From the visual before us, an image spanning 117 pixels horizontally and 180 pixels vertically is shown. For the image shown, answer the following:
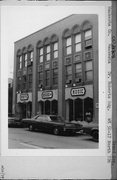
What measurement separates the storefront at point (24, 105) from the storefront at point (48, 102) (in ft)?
0.55

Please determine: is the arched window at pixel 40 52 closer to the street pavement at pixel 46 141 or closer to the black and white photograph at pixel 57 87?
the black and white photograph at pixel 57 87

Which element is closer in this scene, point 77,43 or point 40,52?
point 77,43

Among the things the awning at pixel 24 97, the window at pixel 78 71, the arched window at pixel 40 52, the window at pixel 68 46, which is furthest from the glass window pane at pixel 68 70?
the awning at pixel 24 97

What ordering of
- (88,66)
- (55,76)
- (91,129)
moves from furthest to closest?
(55,76) → (88,66) → (91,129)

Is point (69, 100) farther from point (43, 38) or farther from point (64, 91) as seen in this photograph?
point (43, 38)

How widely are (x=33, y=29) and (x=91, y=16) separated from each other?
38.4 inches

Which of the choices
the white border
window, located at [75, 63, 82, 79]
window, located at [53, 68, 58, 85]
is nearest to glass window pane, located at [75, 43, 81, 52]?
window, located at [75, 63, 82, 79]

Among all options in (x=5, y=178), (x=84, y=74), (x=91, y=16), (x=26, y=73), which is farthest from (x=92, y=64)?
(x=5, y=178)

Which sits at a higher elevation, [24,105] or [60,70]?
[60,70]

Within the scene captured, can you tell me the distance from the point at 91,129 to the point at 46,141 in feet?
2.43

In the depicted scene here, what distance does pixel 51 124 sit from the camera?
392 centimetres

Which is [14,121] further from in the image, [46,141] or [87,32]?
[87,32]

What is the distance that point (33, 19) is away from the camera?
3.92m

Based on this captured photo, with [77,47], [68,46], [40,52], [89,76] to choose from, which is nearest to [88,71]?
[89,76]
